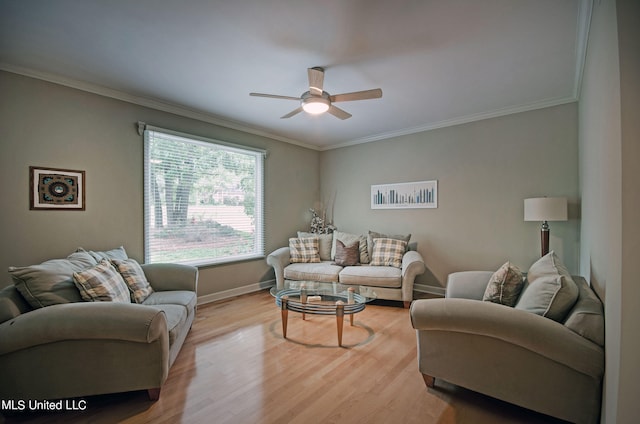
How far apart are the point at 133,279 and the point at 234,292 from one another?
193 cm

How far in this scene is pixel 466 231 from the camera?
4.33 metres

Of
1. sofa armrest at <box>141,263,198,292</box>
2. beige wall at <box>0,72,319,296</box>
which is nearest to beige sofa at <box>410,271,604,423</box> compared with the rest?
sofa armrest at <box>141,263,198,292</box>

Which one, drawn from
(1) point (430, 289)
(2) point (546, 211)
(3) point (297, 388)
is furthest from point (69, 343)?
(2) point (546, 211)

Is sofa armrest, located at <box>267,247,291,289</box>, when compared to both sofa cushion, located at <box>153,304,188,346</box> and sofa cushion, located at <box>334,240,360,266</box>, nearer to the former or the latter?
sofa cushion, located at <box>334,240,360,266</box>

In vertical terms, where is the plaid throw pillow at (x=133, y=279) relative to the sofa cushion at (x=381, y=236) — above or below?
below

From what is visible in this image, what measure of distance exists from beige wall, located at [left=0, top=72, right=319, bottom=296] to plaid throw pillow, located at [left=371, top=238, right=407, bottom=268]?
2.40m

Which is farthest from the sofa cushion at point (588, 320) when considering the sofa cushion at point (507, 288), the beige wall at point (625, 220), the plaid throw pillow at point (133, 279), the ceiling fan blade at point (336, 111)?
the plaid throw pillow at point (133, 279)

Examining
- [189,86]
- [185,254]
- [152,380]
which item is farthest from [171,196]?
[152,380]

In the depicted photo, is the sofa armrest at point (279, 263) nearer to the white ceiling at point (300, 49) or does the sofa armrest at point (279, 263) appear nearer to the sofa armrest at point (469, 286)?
the white ceiling at point (300, 49)

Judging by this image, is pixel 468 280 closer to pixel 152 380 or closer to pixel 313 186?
pixel 152 380

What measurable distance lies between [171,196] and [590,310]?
163 inches

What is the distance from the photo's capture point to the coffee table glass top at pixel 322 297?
281 centimetres

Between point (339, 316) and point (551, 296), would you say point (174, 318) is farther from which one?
point (551, 296)

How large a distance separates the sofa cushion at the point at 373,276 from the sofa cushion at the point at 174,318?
2178 mm
